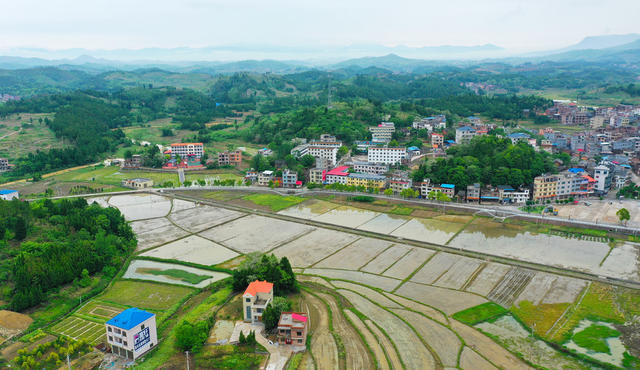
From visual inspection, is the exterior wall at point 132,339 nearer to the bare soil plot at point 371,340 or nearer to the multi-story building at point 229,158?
the bare soil plot at point 371,340

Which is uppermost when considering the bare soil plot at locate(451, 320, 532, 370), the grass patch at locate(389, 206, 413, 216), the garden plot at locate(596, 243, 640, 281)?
the garden plot at locate(596, 243, 640, 281)

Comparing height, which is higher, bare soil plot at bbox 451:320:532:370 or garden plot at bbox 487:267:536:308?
garden plot at bbox 487:267:536:308

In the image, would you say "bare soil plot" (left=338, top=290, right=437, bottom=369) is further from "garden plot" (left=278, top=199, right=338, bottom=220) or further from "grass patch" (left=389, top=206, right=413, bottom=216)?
"grass patch" (left=389, top=206, right=413, bottom=216)

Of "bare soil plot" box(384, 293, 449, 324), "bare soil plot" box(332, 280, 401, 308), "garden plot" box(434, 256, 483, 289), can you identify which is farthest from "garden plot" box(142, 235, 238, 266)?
"garden plot" box(434, 256, 483, 289)

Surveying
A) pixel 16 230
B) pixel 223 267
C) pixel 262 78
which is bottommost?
pixel 223 267

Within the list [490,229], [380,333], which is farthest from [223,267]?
[490,229]

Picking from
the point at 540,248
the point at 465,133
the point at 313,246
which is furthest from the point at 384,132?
the point at 540,248

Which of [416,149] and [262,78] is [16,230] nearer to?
[416,149]
